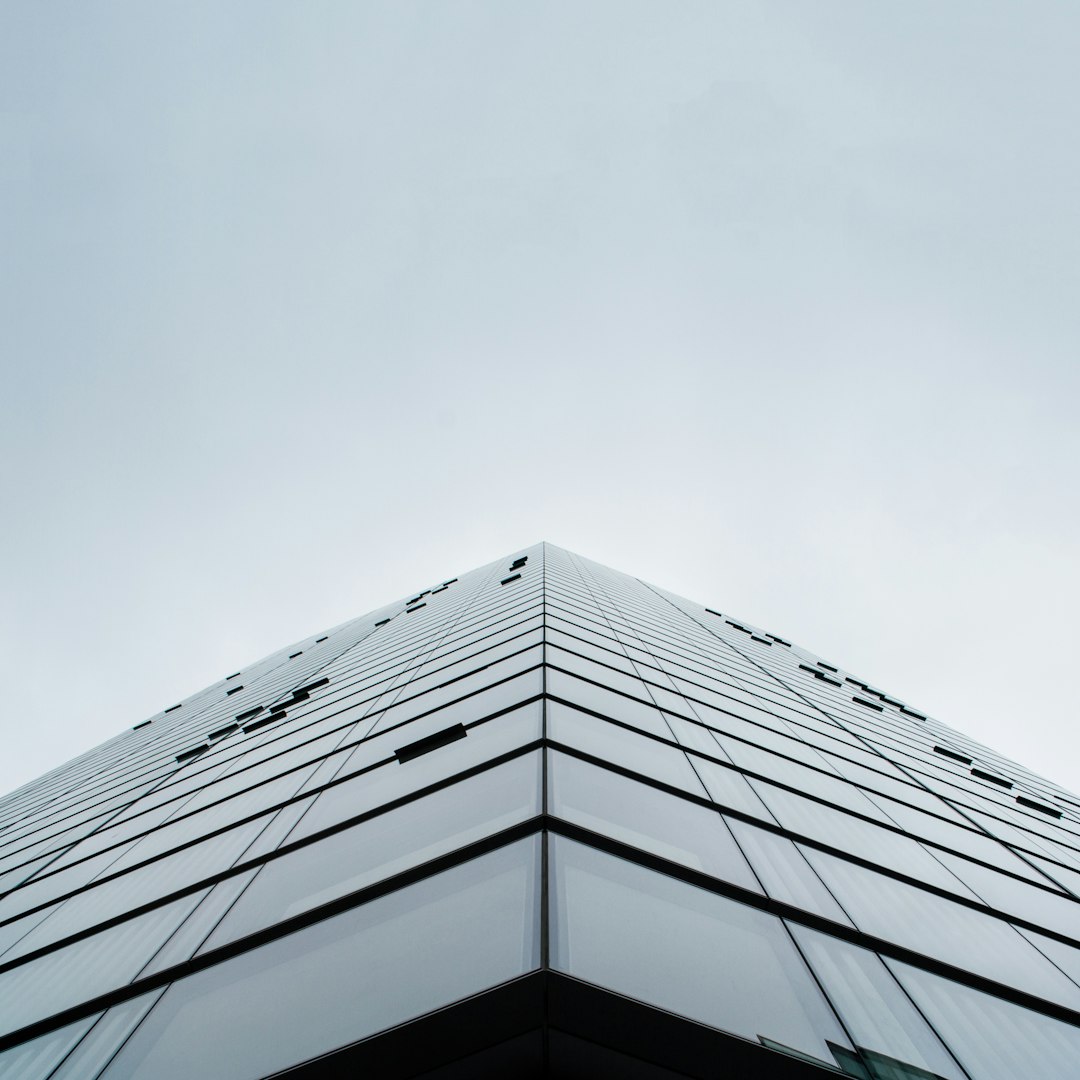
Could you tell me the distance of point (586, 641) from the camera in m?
11.2

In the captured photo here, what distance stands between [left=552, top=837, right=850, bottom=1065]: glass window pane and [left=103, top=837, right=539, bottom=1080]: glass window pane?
0.73 ft

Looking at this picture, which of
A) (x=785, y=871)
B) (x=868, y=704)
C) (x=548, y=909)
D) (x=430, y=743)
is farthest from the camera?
(x=868, y=704)

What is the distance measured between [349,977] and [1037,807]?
1386cm

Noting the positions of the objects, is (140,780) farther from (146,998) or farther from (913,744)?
(913,744)

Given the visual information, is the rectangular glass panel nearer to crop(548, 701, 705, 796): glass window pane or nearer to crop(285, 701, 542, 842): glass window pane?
crop(548, 701, 705, 796): glass window pane

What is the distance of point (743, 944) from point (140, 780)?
13574 millimetres

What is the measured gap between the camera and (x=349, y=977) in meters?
3.71

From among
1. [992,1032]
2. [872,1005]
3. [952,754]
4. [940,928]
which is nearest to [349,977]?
[872,1005]

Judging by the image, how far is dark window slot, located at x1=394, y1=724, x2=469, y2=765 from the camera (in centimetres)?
699

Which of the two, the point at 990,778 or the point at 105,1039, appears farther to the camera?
the point at 990,778

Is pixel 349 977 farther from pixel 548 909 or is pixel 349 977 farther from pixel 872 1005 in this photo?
pixel 872 1005

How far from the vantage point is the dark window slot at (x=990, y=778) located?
46.1 feet

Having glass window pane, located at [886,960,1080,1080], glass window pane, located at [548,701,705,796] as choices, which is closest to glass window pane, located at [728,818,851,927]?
glass window pane, located at [886,960,1080,1080]

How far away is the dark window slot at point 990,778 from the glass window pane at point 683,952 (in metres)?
12.3
